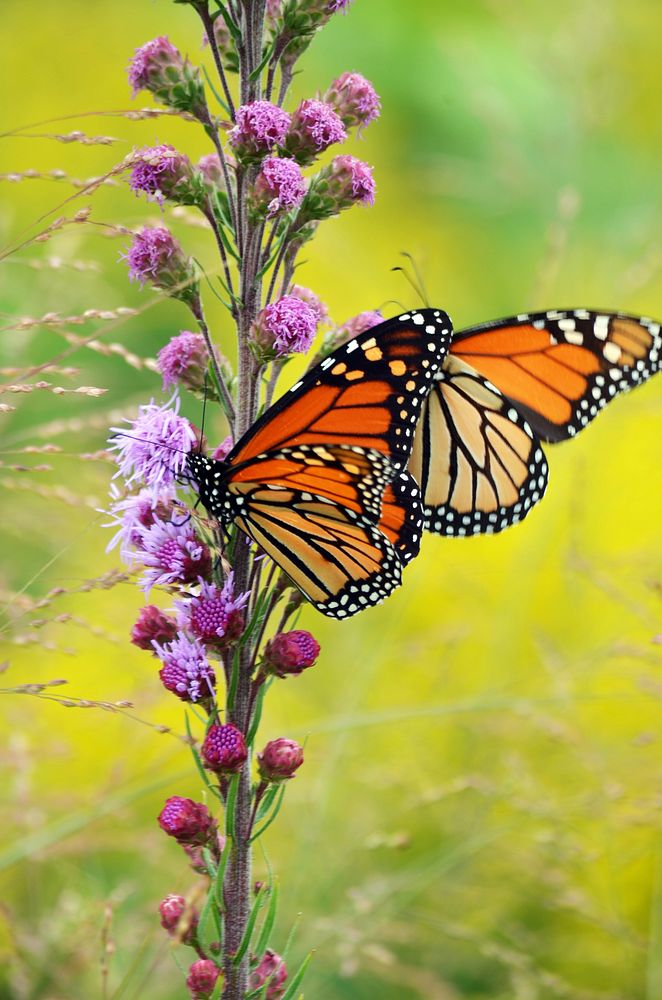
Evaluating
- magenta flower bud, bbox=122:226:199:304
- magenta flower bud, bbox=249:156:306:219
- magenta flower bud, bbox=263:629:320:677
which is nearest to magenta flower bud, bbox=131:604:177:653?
magenta flower bud, bbox=263:629:320:677

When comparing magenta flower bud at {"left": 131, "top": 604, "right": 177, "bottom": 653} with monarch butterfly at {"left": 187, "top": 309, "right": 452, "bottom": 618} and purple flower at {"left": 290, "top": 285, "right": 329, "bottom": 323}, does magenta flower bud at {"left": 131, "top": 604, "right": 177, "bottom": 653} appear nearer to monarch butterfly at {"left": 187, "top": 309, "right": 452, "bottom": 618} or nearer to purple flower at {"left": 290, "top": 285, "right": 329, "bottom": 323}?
monarch butterfly at {"left": 187, "top": 309, "right": 452, "bottom": 618}

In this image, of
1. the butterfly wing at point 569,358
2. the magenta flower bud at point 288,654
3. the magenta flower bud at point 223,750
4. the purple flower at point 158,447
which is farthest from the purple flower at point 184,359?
the butterfly wing at point 569,358

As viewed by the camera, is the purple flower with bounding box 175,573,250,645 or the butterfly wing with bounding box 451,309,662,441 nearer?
the purple flower with bounding box 175,573,250,645

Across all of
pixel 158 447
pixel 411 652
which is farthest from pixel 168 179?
pixel 411 652

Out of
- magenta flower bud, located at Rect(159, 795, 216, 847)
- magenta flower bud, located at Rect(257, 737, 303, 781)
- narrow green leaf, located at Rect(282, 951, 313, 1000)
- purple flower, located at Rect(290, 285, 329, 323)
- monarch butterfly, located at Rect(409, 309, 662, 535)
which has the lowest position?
narrow green leaf, located at Rect(282, 951, 313, 1000)

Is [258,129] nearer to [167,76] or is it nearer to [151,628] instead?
[167,76]

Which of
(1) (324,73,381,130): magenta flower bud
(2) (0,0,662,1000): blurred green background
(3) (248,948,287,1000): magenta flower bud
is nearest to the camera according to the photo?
(3) (248,948,287,1000): magenta flower bud
